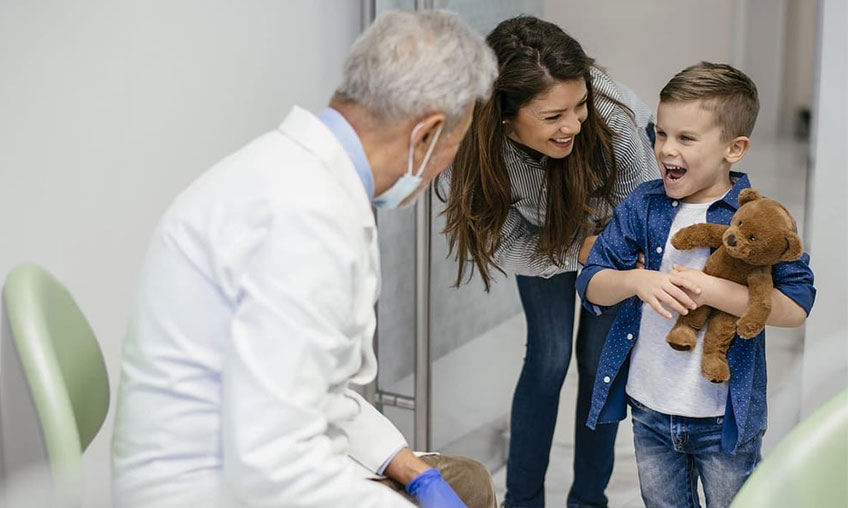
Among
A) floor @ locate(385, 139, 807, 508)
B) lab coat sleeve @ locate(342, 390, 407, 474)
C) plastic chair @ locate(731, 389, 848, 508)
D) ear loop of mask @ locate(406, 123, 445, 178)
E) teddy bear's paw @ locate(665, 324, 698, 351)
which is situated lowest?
floor @ locate(385, 139, 807, 508)

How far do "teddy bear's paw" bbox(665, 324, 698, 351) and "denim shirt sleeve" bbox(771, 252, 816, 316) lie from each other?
155 millimetres

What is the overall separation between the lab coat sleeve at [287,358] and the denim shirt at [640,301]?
2.30ft

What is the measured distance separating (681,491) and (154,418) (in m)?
0.98

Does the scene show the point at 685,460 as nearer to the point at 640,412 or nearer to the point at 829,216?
the point at 640,412

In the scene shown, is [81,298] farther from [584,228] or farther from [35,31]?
[584,228]

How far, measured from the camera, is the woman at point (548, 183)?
1916mm

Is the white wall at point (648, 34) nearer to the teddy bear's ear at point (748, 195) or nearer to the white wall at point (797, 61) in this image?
the white wall at point (797, 61)

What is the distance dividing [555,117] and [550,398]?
28.5 inches

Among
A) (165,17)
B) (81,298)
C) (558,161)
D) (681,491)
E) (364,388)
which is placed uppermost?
(165,17)

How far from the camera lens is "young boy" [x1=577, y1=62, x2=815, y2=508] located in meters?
1.66

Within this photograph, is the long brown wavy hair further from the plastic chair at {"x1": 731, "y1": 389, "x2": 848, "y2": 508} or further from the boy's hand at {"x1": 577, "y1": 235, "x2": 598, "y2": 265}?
the plastic chair at {"x1": 731, "y1": 389, "x2": 848, "y2": 508}

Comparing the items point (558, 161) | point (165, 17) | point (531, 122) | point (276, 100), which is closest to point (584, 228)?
point (558, 161)

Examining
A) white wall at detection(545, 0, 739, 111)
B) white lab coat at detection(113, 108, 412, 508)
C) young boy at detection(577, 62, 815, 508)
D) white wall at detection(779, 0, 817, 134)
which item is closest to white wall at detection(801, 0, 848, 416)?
white wall at detection(779, 0, 817, 134)

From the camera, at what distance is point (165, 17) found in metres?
2.03
